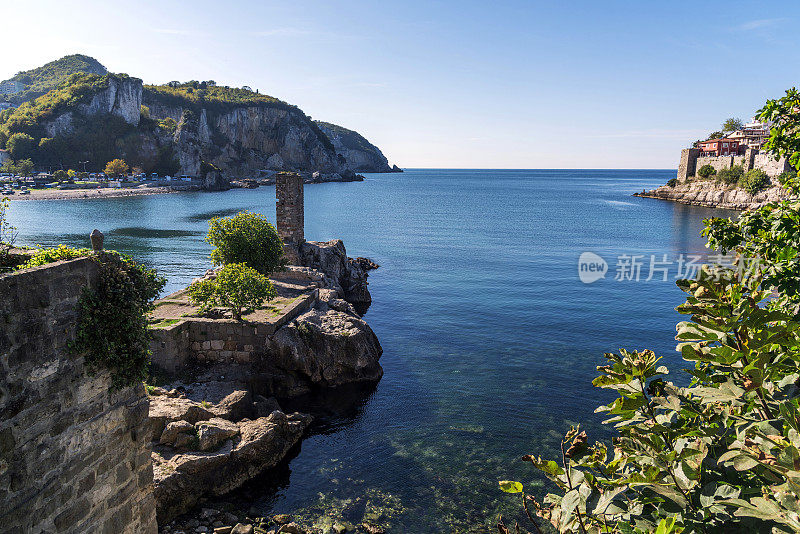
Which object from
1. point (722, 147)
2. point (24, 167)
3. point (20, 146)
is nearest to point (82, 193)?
point (24, 167)

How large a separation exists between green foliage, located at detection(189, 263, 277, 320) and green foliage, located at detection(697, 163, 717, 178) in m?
110

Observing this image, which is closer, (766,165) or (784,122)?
(784,122)

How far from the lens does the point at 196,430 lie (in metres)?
13.5

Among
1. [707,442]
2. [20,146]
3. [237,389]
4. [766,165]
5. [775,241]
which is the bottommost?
[237,389]

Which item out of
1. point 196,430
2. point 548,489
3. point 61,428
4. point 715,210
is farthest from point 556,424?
point 715,210

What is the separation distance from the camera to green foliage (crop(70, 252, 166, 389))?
7.50 meters

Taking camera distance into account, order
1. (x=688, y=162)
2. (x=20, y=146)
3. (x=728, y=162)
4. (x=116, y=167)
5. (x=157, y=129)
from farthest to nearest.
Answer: (x=157, y=129)
(x=116, y=167)
(x=20, y=146)
(x=688, y=162)
(x=728, y=162)

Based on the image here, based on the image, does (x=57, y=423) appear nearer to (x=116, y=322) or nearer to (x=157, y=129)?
(x=116, y=322)

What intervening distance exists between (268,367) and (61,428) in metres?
11.2

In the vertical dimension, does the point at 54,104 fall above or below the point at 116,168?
above

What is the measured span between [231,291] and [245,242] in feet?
17.7

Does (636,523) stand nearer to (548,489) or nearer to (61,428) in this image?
(61,428)

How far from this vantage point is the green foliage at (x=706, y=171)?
102719 millimetres

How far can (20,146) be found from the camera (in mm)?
123688
